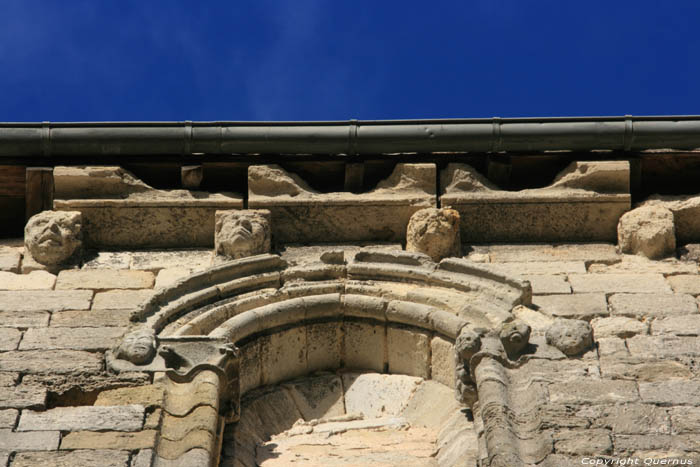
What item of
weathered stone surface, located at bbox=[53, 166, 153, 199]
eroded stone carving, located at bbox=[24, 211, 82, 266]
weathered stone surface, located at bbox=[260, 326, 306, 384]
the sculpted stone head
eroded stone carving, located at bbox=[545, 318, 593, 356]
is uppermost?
weathered stone surface, located at bbox=[53, 166, 153, 199]

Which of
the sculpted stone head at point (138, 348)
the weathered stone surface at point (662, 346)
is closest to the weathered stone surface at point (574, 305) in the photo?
the weathered stone surface at point (662, 346)

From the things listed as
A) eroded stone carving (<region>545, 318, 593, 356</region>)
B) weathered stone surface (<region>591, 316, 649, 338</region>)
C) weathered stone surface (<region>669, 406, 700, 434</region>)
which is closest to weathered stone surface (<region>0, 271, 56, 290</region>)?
eroded stone carving (<region>545, 318, 593, 356</region>)

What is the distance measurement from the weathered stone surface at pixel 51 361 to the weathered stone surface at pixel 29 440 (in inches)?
24.0

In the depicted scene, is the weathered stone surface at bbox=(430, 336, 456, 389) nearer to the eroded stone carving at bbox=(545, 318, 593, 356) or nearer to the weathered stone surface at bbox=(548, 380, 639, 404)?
the eroded stone carving at bbox=(545, 318, 593, 356)

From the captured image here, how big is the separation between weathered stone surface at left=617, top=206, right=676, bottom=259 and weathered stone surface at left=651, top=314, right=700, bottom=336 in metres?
0.88

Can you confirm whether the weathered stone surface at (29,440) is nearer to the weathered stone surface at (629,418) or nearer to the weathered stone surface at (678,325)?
the weathered stone surface at (629,418)

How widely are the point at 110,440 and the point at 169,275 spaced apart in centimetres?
200

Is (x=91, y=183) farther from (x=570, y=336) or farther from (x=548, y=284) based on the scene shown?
(x=570, y=336)

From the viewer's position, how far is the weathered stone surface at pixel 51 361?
738 cm

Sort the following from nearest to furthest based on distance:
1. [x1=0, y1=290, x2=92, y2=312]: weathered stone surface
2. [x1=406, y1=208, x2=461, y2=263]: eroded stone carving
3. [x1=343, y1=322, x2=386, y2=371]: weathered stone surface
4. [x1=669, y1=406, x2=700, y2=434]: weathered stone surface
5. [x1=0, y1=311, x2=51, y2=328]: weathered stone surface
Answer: [x1=669, y1=406, x2=700, y2=434]: weathered stone surface → [x1=0, y1=311, x2=51, y2=328]: weathered stone surface → [x1=0, y1=290, x2=92, y2=312]: weathered stone surface → [x1=343, y1=322, x2=386, y2=371]: weathered stone surface → [x1=406, y1=208, x2=461, y2=263]: eroded stone carving

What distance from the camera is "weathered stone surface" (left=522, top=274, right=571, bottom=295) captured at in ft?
27.1

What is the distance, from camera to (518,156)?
9.29m

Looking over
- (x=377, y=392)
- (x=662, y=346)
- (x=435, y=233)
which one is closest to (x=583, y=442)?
(x=662, y=346)

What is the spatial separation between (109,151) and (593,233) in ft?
11.4
